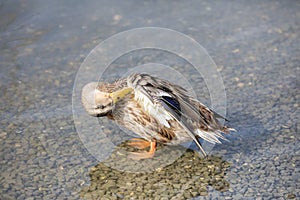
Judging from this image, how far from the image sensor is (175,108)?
4.63 m

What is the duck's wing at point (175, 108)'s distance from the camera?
4617 mm

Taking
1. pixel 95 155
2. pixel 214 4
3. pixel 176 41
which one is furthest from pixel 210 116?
pixel 214 4

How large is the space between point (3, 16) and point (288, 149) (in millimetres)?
4940

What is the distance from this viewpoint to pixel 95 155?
5.22m

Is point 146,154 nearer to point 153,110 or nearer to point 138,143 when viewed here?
point 138,143

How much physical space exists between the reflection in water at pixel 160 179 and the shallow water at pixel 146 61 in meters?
0.01

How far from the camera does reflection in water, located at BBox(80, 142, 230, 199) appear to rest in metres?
4.66

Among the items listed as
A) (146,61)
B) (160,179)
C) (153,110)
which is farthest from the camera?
(146,61)

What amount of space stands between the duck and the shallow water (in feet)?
1.06

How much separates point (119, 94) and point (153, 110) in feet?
1.35

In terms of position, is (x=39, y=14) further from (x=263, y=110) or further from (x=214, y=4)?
(x=263, y=110)

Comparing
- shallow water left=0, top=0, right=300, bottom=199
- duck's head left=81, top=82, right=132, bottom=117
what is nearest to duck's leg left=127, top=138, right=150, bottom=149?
shallow water left=0, top=0, right=300, bottom=199

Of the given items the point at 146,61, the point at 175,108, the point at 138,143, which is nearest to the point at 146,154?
the point at 138,143

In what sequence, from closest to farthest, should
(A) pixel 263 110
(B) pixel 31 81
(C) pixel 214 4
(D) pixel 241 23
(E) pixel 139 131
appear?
1. (E) pixel 139 131
2. (A) pixel 263 110
3. (B) pixel 31 81
4. (D) pixel 241 23
5. (C) pixel 214 4
